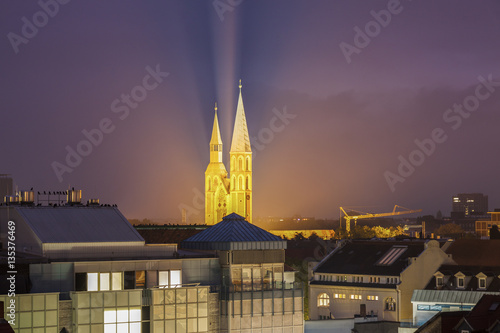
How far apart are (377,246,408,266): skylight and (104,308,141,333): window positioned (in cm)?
7056

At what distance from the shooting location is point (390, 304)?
133375 mm

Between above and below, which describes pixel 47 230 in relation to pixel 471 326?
above

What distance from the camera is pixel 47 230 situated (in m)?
75.4

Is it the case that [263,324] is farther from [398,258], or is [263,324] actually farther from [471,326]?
[398,258]

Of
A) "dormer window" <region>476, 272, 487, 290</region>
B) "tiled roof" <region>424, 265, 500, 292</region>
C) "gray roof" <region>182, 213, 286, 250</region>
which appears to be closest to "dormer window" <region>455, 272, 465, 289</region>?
"tiled roof" <region>424, 265, 500, 292</region>

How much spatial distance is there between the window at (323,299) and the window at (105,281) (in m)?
70.0

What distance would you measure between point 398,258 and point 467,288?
48.9 feet

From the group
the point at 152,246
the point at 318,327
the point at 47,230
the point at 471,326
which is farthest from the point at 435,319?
the point at 47,230

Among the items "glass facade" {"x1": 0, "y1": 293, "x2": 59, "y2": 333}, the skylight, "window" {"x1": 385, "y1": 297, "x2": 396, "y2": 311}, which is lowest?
"window" {"x1": 385, "y1": 297, "x2": 396, "y2": 311}

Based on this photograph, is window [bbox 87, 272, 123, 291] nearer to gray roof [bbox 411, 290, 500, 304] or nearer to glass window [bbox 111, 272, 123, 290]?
glass window [bbox 111, 272, 123, 290]

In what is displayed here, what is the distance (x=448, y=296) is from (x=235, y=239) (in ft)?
169

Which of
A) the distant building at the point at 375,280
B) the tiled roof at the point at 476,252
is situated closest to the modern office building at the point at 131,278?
the distant building at the point at 375,280

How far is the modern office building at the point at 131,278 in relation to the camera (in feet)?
229

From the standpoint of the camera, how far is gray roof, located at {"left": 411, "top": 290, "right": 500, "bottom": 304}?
122500 mm
